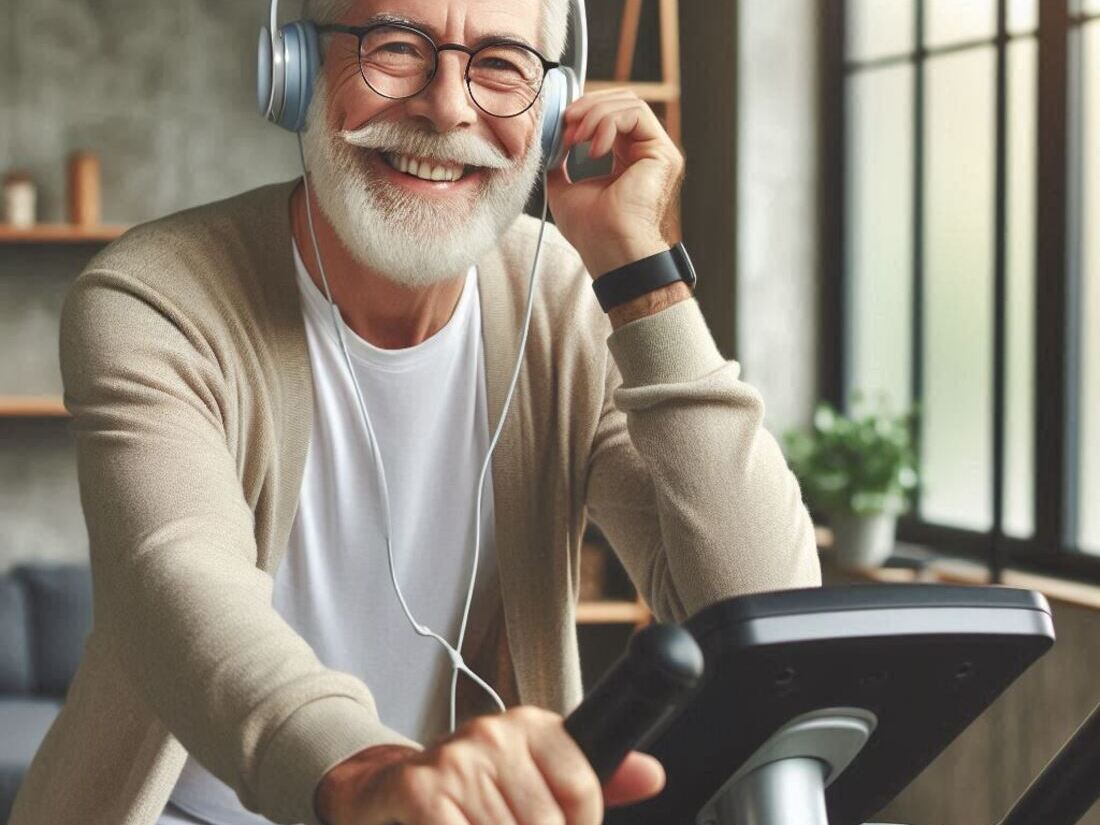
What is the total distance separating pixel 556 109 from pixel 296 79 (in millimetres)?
245

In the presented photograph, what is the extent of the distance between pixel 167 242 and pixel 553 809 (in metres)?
0.83

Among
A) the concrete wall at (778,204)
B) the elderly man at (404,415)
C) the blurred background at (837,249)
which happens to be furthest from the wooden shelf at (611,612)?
the elderly man at (404,415)

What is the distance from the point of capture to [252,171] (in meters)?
4.43

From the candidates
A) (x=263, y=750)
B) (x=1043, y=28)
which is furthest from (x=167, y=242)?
(x=1043, y=28)

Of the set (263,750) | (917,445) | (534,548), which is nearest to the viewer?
(263,750)


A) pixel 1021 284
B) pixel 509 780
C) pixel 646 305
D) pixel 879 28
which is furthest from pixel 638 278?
pixel 879 28

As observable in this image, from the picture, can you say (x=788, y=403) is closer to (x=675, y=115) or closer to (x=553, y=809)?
(x=675, y=115)

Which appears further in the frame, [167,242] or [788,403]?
[788,403]

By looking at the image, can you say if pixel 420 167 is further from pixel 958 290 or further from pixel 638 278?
pixel 958 290

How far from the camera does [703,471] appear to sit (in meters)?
1.21

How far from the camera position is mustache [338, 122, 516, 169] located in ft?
4.19

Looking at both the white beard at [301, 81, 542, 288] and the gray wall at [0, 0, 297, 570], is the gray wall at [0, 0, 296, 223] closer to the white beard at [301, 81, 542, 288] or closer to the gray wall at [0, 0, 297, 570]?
the gray wall at [0, 0, 297, 570]

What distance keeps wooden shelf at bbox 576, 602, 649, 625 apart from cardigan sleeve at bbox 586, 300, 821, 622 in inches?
109

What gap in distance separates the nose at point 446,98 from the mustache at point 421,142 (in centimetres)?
2
